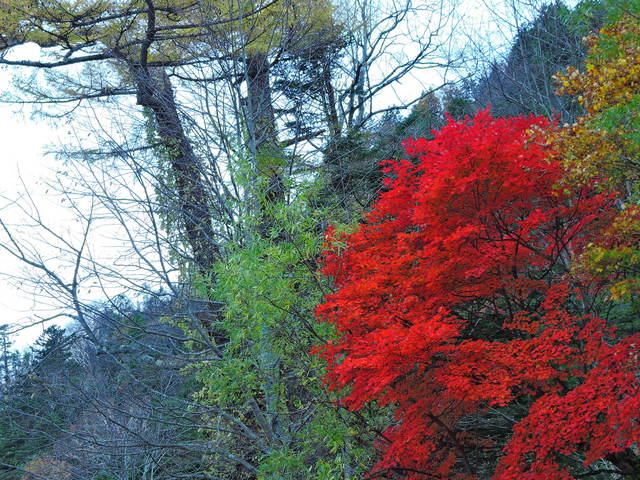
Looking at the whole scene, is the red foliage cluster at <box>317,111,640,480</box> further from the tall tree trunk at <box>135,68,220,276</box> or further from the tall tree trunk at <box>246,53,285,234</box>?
the tall tree trunk at <box>135,68,220,276</box>

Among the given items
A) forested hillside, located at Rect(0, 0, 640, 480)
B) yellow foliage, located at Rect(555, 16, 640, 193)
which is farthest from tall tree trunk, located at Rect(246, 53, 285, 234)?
yellow foliage, located at Rect(555, 16, 640, 193)

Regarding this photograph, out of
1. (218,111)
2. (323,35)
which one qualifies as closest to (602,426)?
(218,111)

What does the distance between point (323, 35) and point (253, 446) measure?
7461 mm

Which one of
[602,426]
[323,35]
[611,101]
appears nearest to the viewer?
[602,426]

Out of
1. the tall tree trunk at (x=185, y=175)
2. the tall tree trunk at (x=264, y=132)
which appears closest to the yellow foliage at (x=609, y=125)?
the tall tree trunk at (x=264, y=132)

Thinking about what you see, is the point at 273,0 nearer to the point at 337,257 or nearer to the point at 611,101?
the point at 337,257

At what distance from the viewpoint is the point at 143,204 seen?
657 centimetres

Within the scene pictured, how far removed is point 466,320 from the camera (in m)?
5.28

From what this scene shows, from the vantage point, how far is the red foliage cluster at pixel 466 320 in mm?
4512

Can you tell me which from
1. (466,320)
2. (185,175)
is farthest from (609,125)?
(185,175)

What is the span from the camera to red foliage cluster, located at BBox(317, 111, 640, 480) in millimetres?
4512

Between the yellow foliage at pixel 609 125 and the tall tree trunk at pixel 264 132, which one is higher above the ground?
the tall tree trunk at pixel 264 132

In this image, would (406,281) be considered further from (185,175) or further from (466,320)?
(185,175)

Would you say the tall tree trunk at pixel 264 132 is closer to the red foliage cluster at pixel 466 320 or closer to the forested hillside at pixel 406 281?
the forested hillside at pixel 406 281
